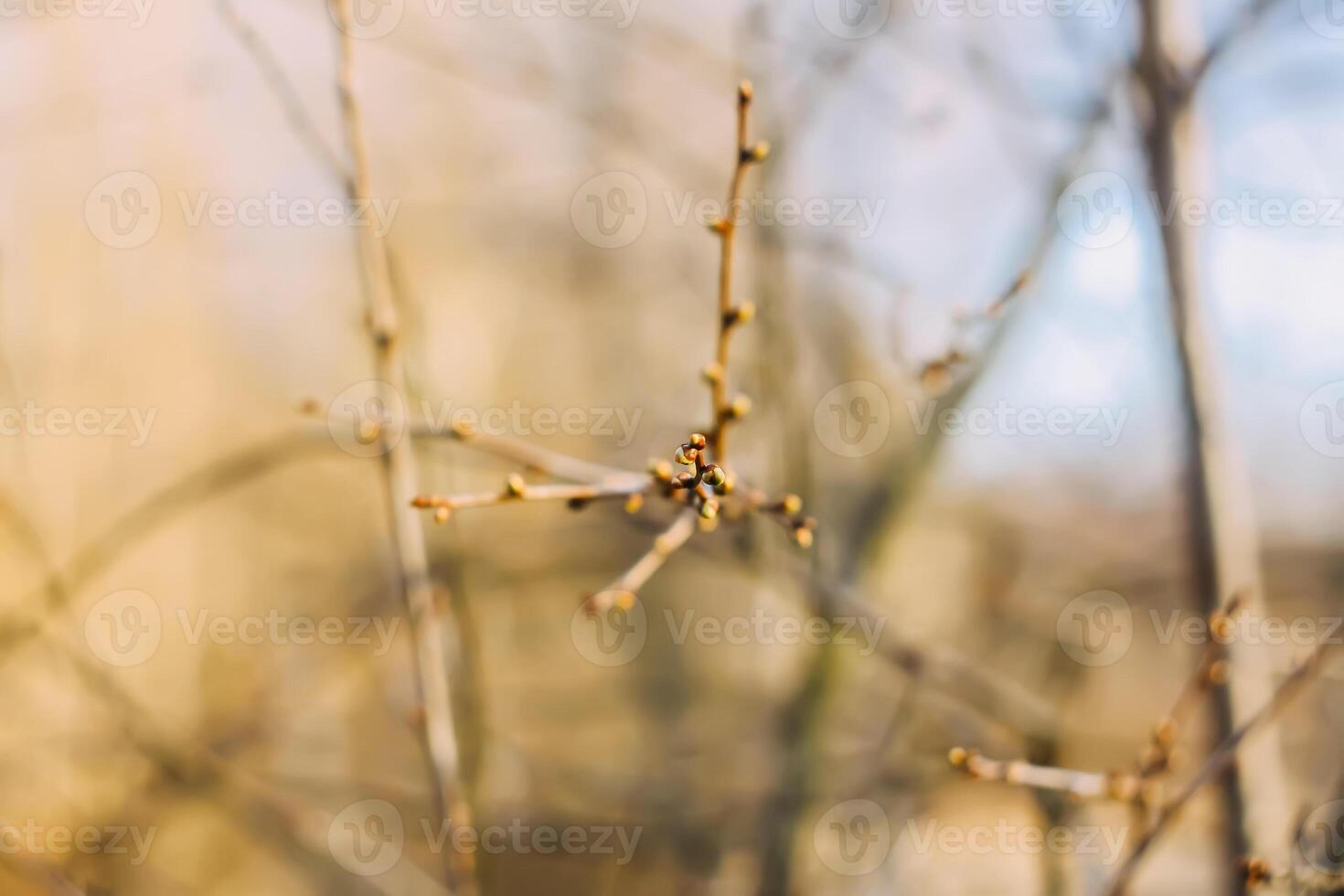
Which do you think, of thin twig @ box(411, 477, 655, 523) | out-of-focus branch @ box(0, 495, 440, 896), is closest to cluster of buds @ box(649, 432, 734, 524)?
Result: thin twig @ box(411, 477, 655, 523)

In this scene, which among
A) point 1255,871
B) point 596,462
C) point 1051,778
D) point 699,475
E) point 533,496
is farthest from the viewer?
point 596,462

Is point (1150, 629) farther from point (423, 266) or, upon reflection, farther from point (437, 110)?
point (437, 110)

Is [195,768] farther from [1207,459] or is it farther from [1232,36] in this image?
[1232,36]

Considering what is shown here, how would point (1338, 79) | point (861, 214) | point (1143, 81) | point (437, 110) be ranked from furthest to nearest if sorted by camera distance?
point (437, 110)
point (861, 214)
point (1338, 79)
point (1143, 81)

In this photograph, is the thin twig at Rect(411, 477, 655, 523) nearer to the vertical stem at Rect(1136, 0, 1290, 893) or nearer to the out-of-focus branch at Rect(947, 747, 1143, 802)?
the out-of-focus branch at Rect(947, 747, 1143, 802)

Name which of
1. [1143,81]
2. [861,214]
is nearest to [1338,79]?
[1143,81]

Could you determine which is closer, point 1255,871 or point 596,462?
point 1255,871

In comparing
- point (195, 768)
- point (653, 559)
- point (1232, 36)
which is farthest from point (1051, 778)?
point (195, 768)
